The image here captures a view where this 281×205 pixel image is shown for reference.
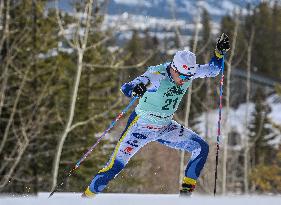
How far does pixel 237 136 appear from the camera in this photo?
55969 mm

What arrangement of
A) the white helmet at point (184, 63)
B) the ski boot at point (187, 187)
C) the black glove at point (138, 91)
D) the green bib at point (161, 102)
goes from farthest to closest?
1. the ski boot at point (187, 187)
2. the green bib at point (161, 102)
3. the white helmet at point (184, 63)
4. the black glove at point (138, 91)

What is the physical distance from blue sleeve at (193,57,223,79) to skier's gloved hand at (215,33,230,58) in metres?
0.06

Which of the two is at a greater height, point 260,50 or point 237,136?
point 260,50

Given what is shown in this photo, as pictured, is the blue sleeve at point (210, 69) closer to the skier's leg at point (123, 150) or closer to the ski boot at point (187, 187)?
the skier's leg at point (123, 150)

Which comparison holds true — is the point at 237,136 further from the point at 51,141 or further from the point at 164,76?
the point at 164,76

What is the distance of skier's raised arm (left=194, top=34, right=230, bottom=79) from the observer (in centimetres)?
582

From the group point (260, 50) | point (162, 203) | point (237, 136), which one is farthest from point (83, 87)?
point (260, 50)

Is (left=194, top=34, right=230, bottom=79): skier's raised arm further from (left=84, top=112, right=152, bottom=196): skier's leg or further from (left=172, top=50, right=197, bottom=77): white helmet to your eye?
(left=84, top=112, right=152, bottom=196): skier's leg

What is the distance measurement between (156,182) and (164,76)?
2621 cm

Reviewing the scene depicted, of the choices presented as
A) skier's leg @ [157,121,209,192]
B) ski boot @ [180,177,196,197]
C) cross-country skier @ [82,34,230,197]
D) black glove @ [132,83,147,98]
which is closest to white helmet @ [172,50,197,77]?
cross-country skier @ [82,34,230,197]

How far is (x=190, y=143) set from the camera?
585 cm

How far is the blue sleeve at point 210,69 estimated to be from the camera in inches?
228

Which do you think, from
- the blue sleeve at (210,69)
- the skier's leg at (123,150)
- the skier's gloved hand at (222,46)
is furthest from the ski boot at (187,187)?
the skier's gloved hand at (222,46)

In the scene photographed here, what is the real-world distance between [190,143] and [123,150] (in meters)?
0.70
